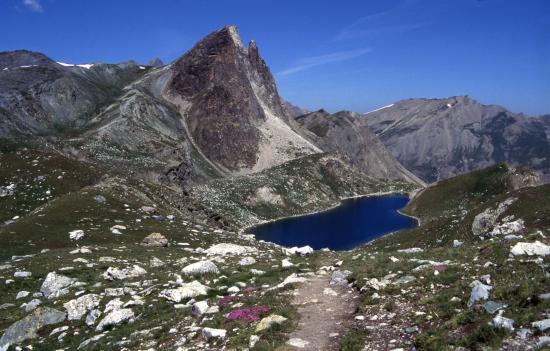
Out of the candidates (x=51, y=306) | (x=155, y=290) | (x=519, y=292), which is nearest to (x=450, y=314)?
(x=519, y=292)

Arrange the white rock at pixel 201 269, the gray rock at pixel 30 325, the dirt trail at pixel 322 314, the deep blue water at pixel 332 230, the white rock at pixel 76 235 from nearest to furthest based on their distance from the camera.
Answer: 1. the dirt trail at pixel 322 314
2. the gray rock at pixel 30 325
3. the white rock at pixel 201 269
4. the white rock at pixel 76 235
5. the deep blue water at pixel 332 230

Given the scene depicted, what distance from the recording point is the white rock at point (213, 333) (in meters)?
17.1

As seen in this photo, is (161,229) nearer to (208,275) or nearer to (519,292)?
(208,275)

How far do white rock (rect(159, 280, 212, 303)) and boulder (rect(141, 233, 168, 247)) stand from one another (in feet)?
84.7

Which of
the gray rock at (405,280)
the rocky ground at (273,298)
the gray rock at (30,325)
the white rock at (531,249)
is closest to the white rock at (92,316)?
the rocky ground at (273,298)

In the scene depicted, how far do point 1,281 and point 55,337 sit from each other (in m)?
13.5

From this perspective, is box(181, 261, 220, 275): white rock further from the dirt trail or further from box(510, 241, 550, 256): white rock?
box(510, 241, 550, 256): white rock

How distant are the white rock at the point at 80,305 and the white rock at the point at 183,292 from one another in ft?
12.3

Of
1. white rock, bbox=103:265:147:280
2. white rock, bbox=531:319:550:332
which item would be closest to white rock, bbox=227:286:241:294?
white rock, bbox=103:265:147:280

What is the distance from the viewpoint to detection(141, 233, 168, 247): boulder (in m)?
49.7

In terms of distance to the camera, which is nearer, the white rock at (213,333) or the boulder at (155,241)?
the white rock at (213,333)

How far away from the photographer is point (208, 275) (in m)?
28.3

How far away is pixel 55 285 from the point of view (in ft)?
96.8

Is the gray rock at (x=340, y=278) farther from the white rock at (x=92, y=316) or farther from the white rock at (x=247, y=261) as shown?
the white rock at (x=92, y=316)
